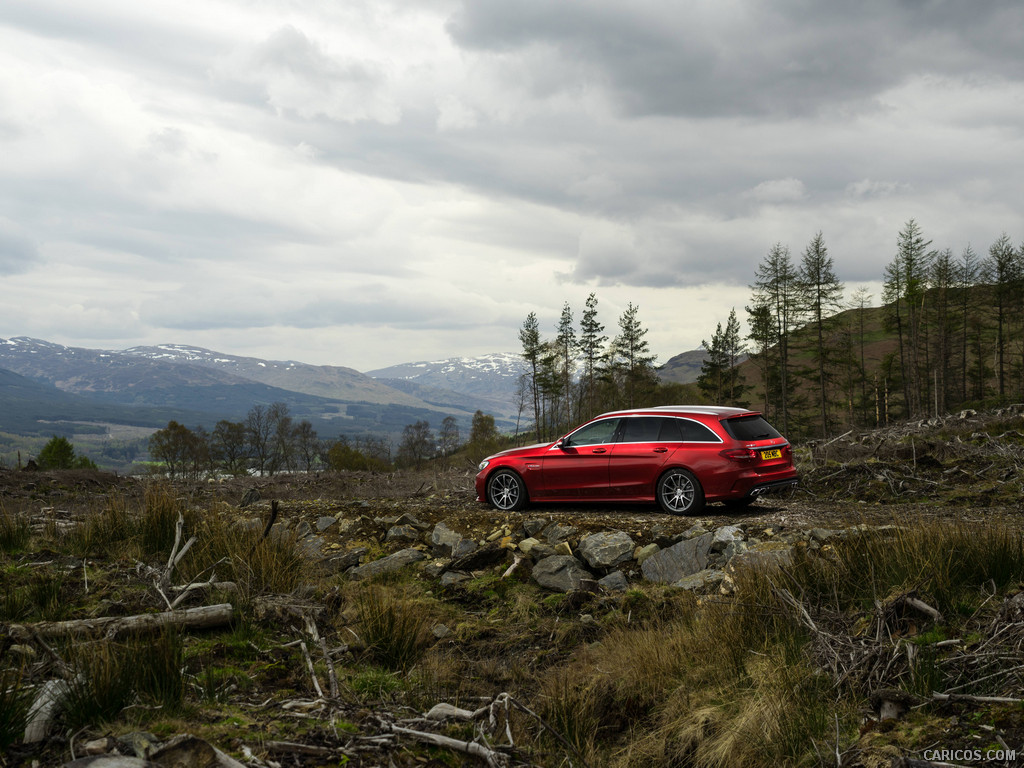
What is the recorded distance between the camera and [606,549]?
9.32 meters

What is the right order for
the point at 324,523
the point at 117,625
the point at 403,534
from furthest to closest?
the point at 324,523 < the point at 403,534 < the point at 117,625

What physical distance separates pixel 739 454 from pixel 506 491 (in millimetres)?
4295

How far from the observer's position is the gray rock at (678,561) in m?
8.66

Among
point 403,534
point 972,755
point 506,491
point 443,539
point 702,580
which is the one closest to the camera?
point 972,755

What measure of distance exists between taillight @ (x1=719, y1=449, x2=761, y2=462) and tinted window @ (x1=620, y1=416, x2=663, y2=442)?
1158 millimetres

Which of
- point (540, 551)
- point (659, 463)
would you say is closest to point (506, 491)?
point (540, 551)

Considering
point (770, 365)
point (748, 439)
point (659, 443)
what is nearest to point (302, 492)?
point (659, 443)

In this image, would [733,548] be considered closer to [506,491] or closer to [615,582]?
[615,582]

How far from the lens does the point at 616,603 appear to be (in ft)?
26.5

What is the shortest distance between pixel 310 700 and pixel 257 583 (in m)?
2.97

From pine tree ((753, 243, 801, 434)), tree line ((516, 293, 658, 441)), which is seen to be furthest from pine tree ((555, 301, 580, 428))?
pine tree ((753, 243, 801, 434))

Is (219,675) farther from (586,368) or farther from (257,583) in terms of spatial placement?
(586,368)

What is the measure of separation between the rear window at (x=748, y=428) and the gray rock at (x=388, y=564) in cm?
532

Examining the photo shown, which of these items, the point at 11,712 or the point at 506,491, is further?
the point at 506,491
